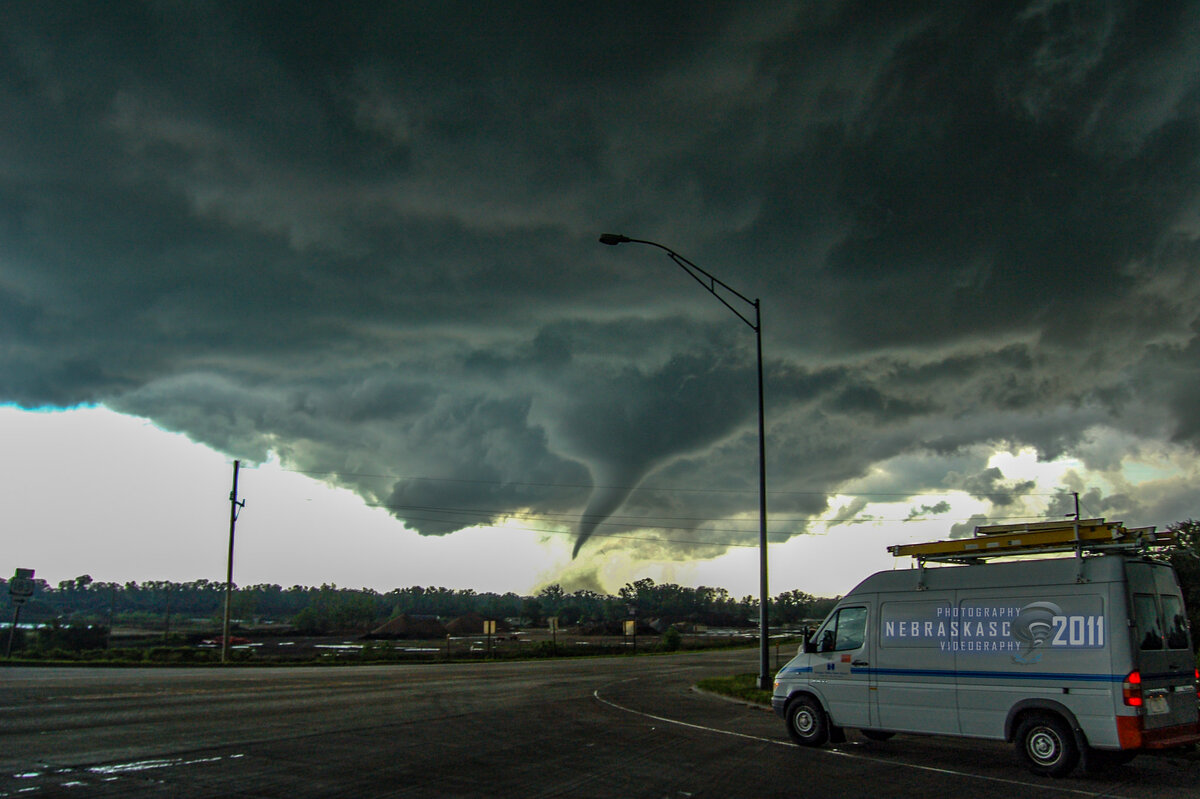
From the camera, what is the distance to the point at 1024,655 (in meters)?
10.5

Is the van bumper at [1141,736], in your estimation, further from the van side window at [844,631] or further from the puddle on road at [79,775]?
the puddle on road at [79,775]

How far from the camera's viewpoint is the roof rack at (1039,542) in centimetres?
1050

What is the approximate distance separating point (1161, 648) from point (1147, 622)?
16.9 inches

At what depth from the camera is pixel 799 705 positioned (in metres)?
13.0

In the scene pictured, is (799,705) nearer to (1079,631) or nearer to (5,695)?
(1079,631)

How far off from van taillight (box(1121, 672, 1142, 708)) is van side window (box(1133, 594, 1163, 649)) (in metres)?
0.47

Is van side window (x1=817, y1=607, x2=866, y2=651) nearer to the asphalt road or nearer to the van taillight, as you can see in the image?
the asphalt road

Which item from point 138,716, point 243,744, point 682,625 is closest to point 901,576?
point 243,744

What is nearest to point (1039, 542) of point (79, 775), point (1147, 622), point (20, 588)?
point (1147, 622)

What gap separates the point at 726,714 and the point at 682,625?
145m

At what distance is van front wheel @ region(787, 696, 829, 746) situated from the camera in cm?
1253

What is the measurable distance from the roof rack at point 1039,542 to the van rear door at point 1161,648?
0.37m

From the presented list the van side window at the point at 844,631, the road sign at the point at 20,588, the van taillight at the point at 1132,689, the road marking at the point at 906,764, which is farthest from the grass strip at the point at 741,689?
the road sign at the point at 20,588

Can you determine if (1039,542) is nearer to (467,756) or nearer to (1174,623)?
(1174,623)
